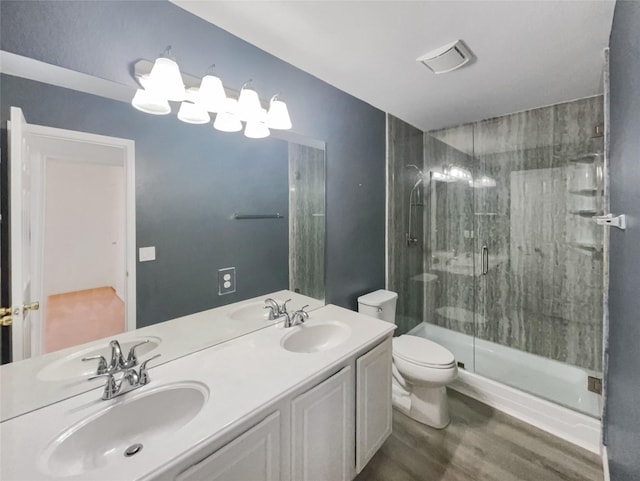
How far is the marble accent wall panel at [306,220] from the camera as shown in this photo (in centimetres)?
178

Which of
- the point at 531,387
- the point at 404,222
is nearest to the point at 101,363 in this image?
the point at 404,222

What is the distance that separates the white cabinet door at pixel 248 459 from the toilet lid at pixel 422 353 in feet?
4.01

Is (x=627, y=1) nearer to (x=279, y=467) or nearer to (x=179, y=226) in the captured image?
(x=179, y=226)

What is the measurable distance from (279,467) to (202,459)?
1.20 feet

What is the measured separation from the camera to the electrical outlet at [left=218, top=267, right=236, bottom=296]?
4.80ft

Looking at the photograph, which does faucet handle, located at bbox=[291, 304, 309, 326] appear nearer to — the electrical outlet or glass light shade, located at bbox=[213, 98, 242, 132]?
the electrical outlet

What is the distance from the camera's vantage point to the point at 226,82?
1413mm

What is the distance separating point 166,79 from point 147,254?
0.75m

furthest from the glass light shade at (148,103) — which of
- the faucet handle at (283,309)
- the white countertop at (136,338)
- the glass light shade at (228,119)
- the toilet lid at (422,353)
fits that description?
the toilet lid at (422,353)

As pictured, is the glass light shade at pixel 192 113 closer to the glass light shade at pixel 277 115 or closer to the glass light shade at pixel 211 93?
the glass light shade at pixel 211 93

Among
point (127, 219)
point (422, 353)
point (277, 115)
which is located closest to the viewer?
point (127, 219)

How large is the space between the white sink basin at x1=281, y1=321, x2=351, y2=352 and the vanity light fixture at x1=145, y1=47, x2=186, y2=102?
1.29m

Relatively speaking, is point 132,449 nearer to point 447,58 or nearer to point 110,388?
point 110,388

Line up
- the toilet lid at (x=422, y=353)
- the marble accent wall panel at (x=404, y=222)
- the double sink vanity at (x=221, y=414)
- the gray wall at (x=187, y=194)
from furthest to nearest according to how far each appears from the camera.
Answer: the marble accent wall panel at (x=404, y=222) < the toilet lid at (x=422, y=353) < the gray wall at (x=187, y=194) < the double sink vanity at (x=221, y=414)
